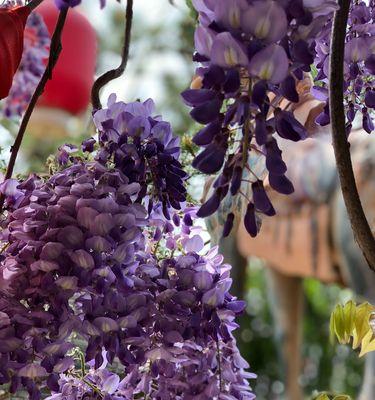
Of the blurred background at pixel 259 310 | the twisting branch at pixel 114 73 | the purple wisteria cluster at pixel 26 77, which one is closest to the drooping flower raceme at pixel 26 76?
the purple wisteria cluster at pixel 26 77

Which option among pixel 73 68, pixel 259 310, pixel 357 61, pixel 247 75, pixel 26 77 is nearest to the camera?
pixel 247 75

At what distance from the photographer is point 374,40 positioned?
0.43 meters

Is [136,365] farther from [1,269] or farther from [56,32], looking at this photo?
[56,32]

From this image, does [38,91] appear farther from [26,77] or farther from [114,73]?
[26,77]

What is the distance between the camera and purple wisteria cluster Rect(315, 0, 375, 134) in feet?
1.40

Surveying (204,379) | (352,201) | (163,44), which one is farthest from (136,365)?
(163,44)

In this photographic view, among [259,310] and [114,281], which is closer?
[114,281]

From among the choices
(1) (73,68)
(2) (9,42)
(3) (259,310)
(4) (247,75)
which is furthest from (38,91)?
(3) (259,310)

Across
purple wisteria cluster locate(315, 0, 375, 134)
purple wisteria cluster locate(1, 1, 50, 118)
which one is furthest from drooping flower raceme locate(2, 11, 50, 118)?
purple wisteria cluster locate(315, 0, 375, 134)

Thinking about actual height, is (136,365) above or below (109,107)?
below

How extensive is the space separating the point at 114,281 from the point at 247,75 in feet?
0.47

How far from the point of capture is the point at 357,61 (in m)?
0.43

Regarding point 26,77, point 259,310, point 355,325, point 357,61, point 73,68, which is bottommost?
point 355,325

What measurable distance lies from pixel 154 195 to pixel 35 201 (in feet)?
0.21
